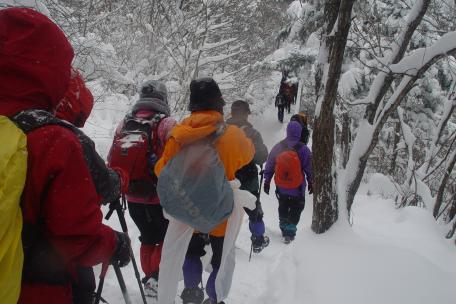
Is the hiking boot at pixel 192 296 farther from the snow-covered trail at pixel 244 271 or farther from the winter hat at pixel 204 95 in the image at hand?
the winter hat at pixel 204 95

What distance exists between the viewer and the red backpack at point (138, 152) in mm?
3113

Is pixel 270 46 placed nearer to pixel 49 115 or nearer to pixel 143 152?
pixel 143 152

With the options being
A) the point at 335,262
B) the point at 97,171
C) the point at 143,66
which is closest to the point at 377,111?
the point at 335,262

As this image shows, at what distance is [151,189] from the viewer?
3314 mm

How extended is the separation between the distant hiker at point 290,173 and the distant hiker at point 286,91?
1253 cm

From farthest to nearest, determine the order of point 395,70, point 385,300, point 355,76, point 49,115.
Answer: point 355,76 < point 395,70 < point 385,300 < point 49,115

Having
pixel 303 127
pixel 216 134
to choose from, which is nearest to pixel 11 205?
pixel 216 134

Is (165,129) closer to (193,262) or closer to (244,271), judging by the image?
(193,262)

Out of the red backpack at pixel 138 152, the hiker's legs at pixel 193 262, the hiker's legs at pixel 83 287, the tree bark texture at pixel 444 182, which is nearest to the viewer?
the hiker's legs at pixel 83 287

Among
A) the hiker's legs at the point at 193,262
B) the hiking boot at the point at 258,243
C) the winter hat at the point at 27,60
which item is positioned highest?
the winter hat at the point at 27,60

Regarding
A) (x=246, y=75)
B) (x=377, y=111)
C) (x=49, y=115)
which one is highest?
(x=49, y=115)

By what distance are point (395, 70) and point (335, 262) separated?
186 centimetres

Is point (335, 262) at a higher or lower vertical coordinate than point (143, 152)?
lower

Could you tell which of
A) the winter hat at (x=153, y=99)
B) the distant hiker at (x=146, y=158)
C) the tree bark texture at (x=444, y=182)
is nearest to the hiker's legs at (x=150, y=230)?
the distant hiker at (x=146, y=158)
